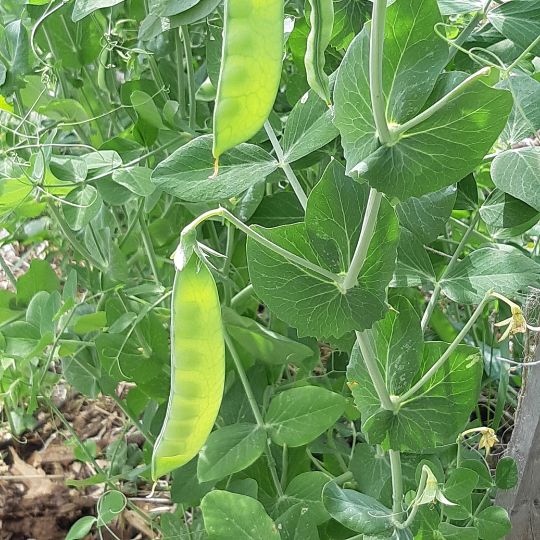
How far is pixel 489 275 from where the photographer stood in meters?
0.64

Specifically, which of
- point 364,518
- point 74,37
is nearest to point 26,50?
point 74,37

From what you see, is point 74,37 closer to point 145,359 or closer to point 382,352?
point 145,359

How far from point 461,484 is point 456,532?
0.04 meters

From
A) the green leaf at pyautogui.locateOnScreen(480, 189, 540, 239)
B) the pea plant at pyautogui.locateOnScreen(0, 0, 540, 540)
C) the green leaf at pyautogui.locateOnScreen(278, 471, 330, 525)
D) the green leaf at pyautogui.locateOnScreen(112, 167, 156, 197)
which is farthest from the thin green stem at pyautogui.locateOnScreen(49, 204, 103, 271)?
the green leaf at pyautogui.locateOnScreen(480, 189, 540, 239)

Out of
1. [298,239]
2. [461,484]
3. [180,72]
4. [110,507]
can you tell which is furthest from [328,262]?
[110,507]

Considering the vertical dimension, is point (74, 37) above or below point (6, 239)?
above

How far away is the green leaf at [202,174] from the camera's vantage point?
22.8 inches

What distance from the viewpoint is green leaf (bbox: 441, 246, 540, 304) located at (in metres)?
0.61

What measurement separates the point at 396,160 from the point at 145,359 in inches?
18.3

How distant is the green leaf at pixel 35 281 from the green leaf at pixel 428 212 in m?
0.49

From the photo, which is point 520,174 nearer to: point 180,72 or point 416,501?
point 416,501

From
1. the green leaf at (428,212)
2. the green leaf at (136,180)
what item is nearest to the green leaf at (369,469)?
the green leaf at (428,212)

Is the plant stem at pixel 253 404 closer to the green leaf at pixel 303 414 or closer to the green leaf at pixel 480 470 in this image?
the green leaf at pixel 303 414

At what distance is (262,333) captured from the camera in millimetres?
769
